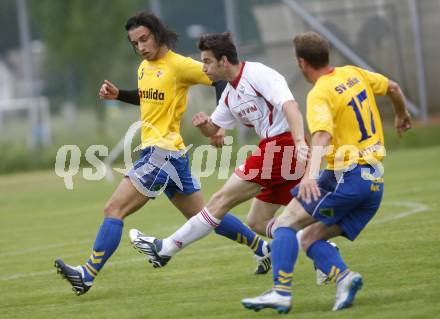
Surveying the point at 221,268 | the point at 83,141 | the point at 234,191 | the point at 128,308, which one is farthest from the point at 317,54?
the point at 83,141

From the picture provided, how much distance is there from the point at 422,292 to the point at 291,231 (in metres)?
1.03

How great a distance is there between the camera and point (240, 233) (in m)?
8.18

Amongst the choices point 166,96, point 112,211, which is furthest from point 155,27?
point 112,211

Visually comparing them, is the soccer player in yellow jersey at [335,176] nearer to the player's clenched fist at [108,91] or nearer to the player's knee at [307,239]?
the player's knee at [307,239]

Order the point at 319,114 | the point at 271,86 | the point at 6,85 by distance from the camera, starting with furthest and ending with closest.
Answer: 1. the point at 6,85
2. the point at 271,86
3. the point at 319,114

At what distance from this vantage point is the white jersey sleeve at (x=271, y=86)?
6887 mm

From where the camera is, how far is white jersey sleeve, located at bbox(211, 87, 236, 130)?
24.8 feet

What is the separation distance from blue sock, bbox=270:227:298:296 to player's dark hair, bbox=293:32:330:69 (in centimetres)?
108

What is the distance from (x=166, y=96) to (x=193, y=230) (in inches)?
49.1

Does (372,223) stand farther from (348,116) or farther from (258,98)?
(348,116)

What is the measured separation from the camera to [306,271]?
315 inches

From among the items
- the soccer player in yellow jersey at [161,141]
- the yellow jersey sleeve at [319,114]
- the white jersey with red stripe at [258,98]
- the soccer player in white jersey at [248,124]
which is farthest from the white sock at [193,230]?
the yellow jersey sleeve at [319,114]

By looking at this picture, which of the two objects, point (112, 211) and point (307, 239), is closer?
point (307, 239)

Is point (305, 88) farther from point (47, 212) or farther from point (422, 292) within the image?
point (422, 292)
